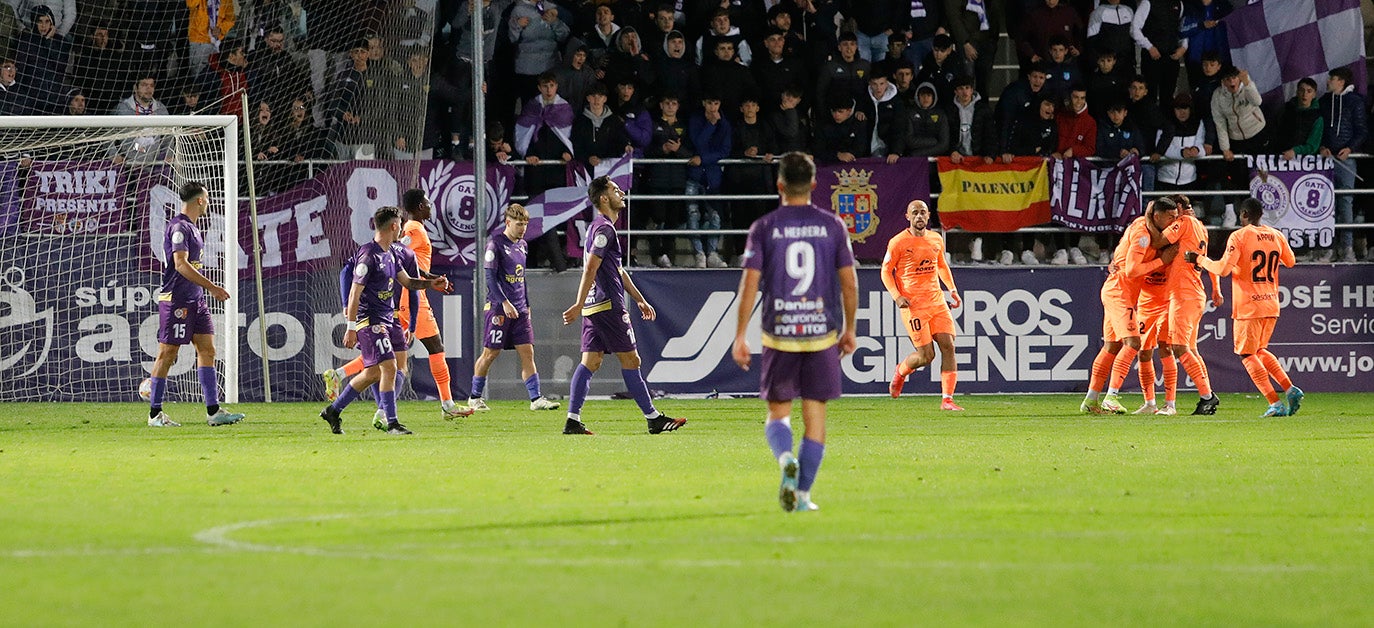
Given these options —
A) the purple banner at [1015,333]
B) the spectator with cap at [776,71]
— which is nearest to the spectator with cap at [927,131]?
the spectator with cap at [776,71]

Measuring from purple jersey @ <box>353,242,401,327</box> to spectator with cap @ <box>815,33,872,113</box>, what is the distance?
31.1ft

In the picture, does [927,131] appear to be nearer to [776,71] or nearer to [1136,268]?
[776,71]

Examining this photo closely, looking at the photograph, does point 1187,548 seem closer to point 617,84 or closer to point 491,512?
point 491,512

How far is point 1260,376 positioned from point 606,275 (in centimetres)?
734

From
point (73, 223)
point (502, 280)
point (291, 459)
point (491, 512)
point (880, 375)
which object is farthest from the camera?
point (880, 375)

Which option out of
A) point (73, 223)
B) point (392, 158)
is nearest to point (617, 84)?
point (392, 158)

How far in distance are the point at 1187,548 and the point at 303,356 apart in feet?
50.8

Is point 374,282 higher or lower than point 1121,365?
higher

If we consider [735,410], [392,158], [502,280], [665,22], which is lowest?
[735,410]

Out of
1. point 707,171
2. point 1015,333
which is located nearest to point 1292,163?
point 1015,333

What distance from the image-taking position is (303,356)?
68.3 feet

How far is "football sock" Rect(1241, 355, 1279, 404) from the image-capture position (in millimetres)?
17127

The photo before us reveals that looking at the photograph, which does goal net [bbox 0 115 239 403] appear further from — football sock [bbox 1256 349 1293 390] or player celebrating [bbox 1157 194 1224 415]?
football sock [bbox 1256 349 1293 390]

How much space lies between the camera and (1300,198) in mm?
21797
